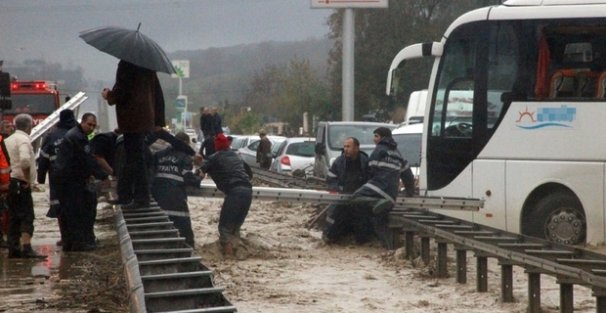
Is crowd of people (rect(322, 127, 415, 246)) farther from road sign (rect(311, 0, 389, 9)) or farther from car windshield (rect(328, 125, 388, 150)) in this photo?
road sign (rect(311, 0, 389, 9))

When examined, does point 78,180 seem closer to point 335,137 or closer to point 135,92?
point 135,92

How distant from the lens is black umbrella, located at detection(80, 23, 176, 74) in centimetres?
1304

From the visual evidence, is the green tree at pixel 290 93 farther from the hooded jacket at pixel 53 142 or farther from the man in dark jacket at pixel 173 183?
the man in dark jacket at pixel 173 183

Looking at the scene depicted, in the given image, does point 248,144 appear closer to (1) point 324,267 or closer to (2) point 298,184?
(2) point 298,184

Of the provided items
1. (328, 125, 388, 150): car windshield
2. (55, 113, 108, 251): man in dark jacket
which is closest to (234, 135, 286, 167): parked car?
(328, 125, 388, 150): car windshield

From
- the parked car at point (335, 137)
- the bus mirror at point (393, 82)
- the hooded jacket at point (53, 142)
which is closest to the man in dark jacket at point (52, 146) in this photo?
the hooded jacket at point (53, 142)

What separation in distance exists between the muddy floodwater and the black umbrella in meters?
2.16

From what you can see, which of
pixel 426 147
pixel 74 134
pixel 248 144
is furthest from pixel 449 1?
pixel 74 134

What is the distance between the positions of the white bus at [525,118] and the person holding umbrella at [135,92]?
7.28m

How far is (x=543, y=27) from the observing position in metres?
19.5

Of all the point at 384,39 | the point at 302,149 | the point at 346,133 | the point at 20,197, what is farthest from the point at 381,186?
the point at 384,39

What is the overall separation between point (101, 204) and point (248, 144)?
26927 millimetres

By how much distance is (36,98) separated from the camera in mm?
46438

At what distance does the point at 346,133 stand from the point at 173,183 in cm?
1269
